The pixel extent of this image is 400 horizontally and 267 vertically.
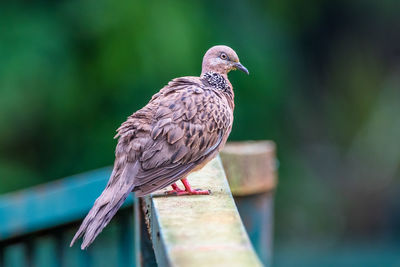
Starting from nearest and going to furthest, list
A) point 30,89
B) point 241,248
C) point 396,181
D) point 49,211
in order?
point 241,248, point 49,211, point 30,89, point 396,181

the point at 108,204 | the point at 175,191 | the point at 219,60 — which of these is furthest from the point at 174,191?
the point at 219,60

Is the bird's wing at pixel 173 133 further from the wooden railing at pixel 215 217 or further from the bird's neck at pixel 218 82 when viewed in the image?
the bird's neck at pixel 218 82

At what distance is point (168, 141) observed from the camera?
3.05m

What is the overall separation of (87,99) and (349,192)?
3.62 metres

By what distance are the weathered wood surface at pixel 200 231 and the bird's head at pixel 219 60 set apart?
3.96 ft

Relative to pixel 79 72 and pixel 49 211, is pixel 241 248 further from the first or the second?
pixel 79 72

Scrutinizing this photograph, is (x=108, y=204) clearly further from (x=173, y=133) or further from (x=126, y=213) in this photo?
(x=126, y=213)

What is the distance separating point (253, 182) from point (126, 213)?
680mm

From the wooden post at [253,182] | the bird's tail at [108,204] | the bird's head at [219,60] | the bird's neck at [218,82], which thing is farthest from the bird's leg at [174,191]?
the bird's head at [219,60]

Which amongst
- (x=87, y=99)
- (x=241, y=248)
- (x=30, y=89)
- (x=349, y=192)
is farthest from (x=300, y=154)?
(x=241, y=248)

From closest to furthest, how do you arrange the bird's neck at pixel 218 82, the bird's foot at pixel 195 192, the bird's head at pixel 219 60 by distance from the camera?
the bird's foot at pixel 195 192 → the bird's neck at pixel 218 82 → the bird's head at pixel 219 60

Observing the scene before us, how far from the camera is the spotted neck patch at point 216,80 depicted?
3.64m

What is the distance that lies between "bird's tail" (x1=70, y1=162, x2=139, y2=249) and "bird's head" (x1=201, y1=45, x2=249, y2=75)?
107cm

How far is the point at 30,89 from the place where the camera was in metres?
7.80
